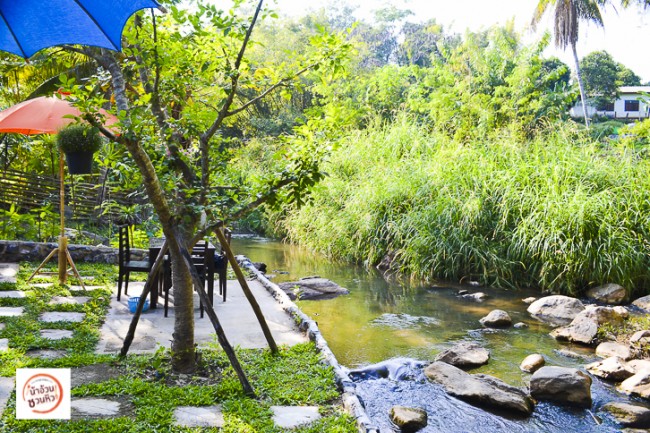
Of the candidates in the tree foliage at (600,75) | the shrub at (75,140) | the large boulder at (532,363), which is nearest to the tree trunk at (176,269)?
the shrub at (75,140)

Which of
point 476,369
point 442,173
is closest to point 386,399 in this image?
point 476,369

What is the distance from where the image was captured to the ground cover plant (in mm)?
3355

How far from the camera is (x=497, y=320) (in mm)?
7285

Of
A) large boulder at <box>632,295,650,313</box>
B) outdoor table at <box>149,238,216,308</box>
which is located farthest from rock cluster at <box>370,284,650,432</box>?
outdoor table at <box>149,238,216,308</box>

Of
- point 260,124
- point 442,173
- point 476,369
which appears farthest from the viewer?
point 260,124

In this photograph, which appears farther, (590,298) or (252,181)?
(590,298)

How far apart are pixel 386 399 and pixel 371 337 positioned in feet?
5.68

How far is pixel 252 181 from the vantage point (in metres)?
4.38

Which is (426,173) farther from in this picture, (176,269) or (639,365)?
(176,269)

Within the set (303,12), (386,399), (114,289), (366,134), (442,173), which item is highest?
(303,12)

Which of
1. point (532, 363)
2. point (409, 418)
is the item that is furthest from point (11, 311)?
point (532, 363)

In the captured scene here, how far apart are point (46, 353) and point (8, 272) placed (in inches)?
146

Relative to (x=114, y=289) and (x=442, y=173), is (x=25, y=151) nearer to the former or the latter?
(x=114, y=289)

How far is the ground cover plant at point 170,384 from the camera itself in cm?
336
